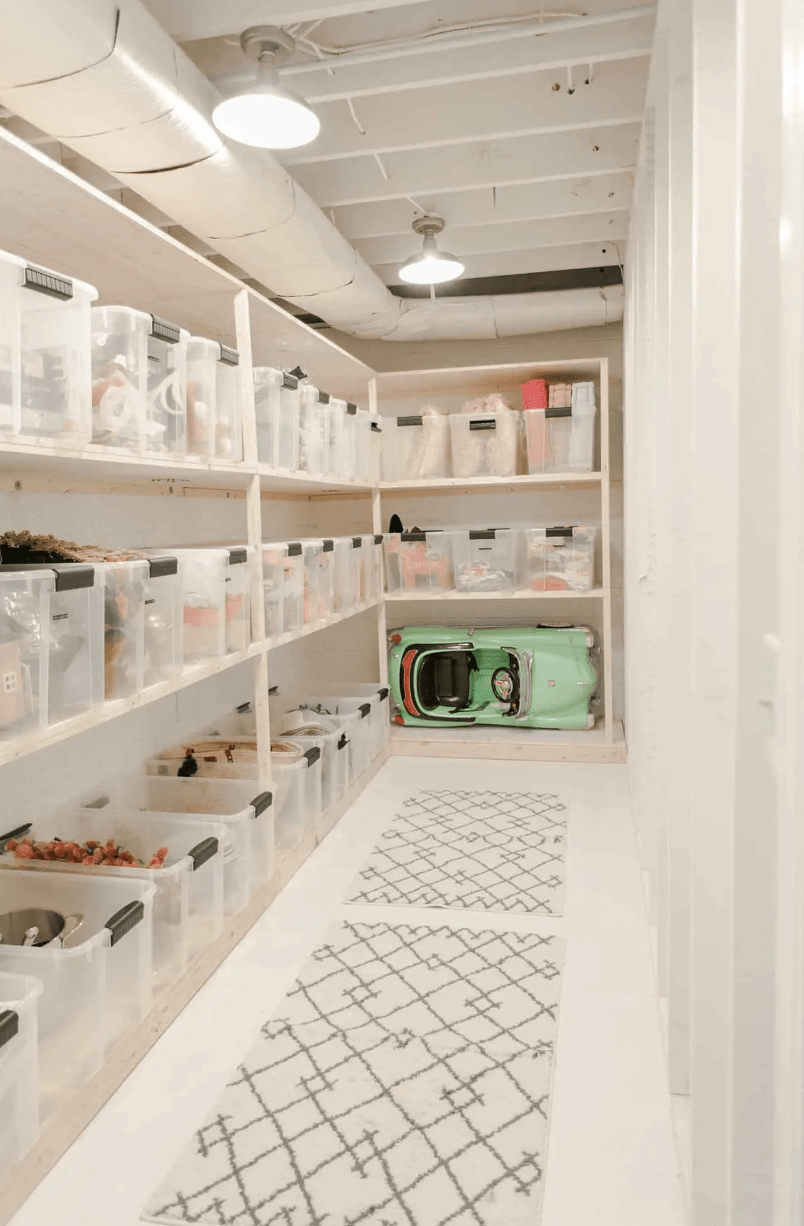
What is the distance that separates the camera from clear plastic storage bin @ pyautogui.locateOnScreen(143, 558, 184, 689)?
2.25 metres

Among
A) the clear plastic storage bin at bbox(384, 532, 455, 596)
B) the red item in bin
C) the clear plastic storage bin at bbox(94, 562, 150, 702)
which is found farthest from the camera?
the clear plastic storage bin at bbox(384, 532, 455, 596)

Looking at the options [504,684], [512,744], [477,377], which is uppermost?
[477,377]

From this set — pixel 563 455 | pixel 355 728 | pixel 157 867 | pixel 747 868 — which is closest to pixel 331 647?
pixel 355 728

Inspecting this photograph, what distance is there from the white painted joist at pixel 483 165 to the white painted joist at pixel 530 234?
610mm

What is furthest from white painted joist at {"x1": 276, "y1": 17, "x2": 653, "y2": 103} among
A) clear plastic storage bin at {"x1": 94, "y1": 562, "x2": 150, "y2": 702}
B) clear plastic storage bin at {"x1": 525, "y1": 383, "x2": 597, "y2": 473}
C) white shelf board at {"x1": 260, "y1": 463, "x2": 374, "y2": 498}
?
clear plastic storage bin at {"x1": 525, "y1": 383, "x2": 597, "y2": 473}

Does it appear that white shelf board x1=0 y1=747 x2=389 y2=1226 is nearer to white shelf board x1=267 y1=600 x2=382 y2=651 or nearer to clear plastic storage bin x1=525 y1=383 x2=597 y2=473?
white shelf board x1=267 y1=600 x2=382 y2=651

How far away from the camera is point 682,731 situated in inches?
69.9

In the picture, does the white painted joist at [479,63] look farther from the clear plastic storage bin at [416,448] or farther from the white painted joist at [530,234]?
the clear plastic storage bin at [416,448]

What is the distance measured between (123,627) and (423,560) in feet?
8.72

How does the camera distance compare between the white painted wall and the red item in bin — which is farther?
the red item in bin

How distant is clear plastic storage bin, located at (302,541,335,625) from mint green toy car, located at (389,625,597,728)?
110 cm

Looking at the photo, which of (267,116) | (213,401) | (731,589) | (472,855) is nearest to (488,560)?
(472,855)

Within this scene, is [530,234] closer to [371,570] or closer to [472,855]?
[371,570]

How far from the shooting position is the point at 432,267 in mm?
3594
